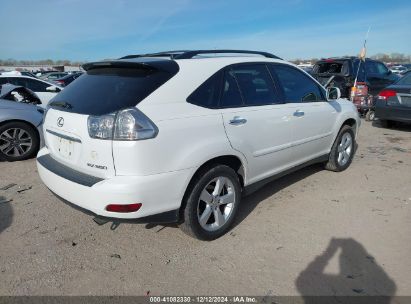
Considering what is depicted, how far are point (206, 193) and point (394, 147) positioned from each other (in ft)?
17.6

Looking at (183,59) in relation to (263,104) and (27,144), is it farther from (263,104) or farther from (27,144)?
(27,144)

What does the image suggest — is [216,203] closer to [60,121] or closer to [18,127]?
[60,121]

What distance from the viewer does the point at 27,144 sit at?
5996mm

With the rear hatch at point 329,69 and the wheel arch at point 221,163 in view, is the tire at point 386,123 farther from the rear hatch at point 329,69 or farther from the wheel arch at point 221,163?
the wheel arch at point 221,163

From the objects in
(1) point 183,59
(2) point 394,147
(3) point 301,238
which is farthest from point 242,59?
(2) point 394,147

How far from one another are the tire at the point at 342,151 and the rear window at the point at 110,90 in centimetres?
321

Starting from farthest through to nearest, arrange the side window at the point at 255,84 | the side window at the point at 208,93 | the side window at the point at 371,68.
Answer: the side window at the point at 371,68
the side window at the point at 255,84
the side window at the point at 208,93

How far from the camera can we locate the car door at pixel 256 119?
3.28 metres

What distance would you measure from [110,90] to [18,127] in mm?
3803

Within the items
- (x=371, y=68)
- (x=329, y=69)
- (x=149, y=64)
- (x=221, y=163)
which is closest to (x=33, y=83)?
(x=149, y=64)

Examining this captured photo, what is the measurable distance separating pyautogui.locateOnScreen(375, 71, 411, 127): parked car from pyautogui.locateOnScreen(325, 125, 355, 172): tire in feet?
10.9

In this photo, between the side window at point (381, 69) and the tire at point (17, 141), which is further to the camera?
the side window at point (381, 69)

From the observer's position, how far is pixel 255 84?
12.0ft

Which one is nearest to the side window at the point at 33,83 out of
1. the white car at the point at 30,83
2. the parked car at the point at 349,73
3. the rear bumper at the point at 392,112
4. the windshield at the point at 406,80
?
the white car at the point at 30,83
